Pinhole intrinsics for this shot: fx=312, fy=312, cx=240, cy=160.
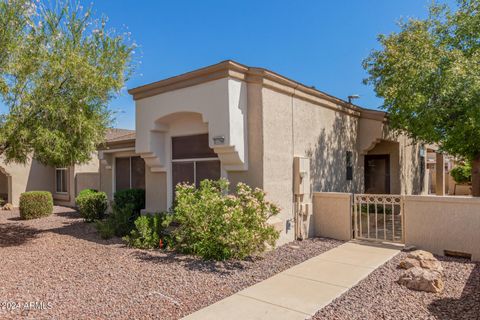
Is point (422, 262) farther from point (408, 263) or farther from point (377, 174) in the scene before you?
point (377, 174)

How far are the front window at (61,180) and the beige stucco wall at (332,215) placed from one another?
16.0 metres

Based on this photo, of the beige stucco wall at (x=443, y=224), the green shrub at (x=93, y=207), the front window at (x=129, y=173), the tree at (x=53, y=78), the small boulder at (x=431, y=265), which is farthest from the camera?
the front window at (x=129, y=173)

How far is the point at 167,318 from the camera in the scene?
420 centimetres

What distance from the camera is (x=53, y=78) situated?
314 inches

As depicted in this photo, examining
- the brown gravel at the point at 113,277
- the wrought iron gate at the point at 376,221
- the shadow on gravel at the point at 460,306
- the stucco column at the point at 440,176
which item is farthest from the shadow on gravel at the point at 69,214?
the stucco column at the point at 440,176

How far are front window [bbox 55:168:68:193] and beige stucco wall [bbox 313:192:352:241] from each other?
1596cm

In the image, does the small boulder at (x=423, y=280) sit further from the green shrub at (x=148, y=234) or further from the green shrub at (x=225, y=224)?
the green shrub at (x=148, y=234)

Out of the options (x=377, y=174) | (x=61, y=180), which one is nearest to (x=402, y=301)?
(x=377, y=174)

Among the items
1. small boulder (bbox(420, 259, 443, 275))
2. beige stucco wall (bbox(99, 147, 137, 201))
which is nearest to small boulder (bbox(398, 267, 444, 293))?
small boulder (bbox(420, 259, 443, 275))

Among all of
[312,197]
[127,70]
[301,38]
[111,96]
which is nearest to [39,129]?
[111,96]

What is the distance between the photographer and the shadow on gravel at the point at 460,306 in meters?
4.26

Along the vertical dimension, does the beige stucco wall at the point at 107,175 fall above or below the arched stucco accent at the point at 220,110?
below

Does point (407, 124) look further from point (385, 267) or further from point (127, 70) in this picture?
point (127, 70)

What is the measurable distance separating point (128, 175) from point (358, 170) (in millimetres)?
9773
